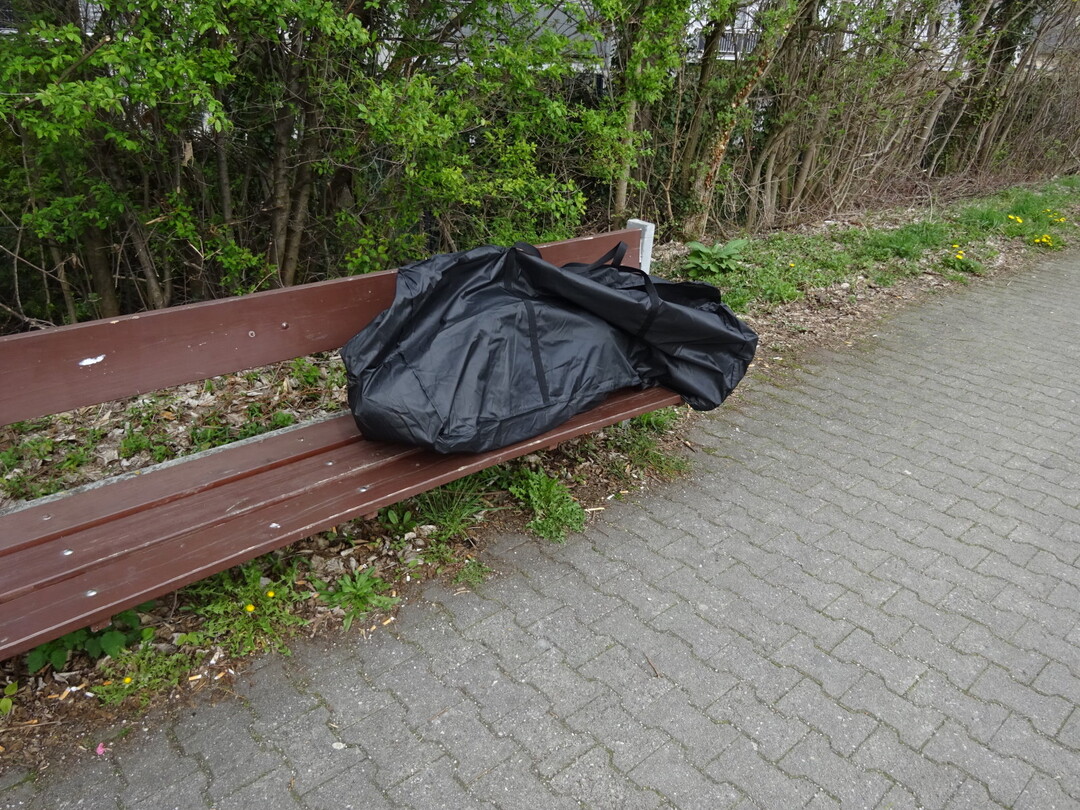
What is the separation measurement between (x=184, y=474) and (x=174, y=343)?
448mm

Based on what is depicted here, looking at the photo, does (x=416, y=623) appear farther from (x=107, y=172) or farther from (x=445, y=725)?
(x=107, y=172)

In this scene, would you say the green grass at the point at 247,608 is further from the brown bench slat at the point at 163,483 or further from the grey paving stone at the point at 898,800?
the grey paving stone at the point at 898,800

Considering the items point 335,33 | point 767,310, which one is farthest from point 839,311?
point 335,33

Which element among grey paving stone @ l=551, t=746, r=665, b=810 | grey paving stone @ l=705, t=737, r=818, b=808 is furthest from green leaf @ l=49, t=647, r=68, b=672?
grey paving stone @ l=705, t=737, r=818, b=808

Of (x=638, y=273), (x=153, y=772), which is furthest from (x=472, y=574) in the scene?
(x=638, y=273)

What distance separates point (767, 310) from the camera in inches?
217

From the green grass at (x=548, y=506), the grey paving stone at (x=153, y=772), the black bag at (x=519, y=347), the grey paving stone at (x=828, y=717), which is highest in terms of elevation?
the black bag at (x=519, y=347)

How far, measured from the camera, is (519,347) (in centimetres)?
286

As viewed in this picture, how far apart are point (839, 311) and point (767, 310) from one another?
60cm

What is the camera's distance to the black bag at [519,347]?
2.60 metres

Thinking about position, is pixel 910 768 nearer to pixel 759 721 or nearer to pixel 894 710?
pixel 894 710

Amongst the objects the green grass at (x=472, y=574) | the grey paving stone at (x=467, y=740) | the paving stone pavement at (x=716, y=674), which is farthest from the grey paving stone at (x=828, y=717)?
the green grass at (x=472, y=574)

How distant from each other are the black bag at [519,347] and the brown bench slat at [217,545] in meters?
0.12

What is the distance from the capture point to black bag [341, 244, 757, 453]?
8.54 ft
